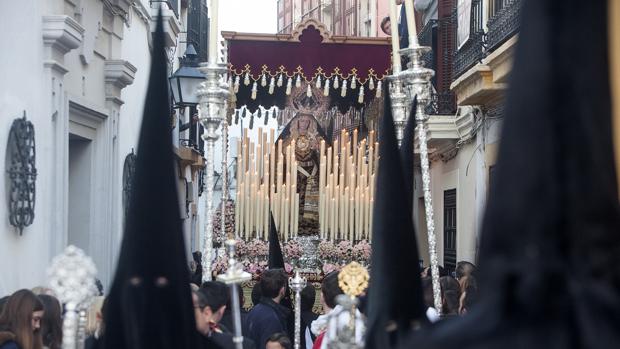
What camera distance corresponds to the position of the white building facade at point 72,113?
8828 mm

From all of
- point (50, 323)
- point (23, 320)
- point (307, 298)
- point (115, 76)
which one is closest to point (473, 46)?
point (115, 76)

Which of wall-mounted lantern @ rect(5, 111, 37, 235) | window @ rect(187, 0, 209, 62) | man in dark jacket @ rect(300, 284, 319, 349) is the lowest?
man in dark jacket @ rect(300, 284, 319, 349)

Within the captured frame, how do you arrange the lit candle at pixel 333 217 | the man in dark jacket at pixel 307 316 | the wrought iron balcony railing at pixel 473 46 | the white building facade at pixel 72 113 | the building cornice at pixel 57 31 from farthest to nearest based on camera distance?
the wrought iron balcony railing at pixel 473 46
the lit candle at pixel 333 217
the building cornice at pixel 57 31
the white building facade at pixel 72 113
the man in dark jacket at pixel 307 316

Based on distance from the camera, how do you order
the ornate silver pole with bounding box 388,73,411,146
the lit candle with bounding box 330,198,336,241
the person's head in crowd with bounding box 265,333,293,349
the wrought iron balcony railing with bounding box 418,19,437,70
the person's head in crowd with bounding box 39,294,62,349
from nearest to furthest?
the person's head in crowd with bounding box 39,294,62,349 < the person's head in crowd with bounding box 265,333,293,349 < the ornate silver pole with bounding box 388,73,411,146 < the lit candle with bounding box 330,198,336,241 < the wrought iron balcony railing with bounding box 418,19,437,70

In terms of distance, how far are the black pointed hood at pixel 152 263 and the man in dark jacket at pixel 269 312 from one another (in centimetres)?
408

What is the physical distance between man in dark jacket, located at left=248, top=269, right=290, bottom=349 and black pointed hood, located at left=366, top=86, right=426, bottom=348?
4.03m

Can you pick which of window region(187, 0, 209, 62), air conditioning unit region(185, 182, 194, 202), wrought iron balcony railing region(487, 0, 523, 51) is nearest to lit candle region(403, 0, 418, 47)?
wrought iron balcony railing region(487, 0, 523, 51)

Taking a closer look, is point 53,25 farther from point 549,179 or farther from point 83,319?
point 549,179

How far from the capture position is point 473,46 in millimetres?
14750

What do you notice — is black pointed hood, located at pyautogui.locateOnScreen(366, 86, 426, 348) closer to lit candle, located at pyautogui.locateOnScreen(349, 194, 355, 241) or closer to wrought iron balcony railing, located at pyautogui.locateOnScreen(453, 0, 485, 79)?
lit candle, located at pyautogui.locateOnScreen(349, 194, 355, 241)

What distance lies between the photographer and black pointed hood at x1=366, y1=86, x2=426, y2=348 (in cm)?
279

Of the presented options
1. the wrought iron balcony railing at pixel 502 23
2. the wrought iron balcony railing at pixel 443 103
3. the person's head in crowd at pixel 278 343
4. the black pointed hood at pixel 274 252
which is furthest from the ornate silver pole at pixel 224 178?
the wrought iron balcony railing at pixel 443 103

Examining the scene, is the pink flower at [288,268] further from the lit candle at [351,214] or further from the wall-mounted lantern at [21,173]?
the wall-mounted lantern at [21,173]

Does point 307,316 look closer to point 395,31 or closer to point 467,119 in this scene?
point 395,31
